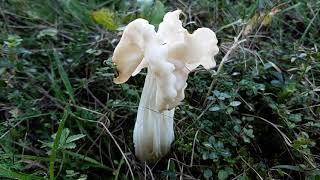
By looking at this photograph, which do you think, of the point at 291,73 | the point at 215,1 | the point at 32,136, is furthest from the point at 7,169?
the point at 215,1

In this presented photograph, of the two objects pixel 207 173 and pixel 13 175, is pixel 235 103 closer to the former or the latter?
pixel 207 173

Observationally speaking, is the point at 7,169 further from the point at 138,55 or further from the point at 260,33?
the point at 260,33

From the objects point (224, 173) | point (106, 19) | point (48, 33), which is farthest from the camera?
point (48, 33)

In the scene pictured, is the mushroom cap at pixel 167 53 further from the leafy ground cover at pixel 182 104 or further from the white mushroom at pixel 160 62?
the leafy ground cover at pixel 182 104

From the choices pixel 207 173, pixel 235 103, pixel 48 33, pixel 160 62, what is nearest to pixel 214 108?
pixel 235 103

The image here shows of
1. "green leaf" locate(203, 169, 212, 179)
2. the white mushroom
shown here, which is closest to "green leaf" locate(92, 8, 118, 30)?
the white mushroom

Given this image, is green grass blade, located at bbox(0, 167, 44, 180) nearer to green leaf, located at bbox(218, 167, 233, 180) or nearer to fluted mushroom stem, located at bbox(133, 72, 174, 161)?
fluted mushroom stem, located at bbox(133, 72, 174, 161)

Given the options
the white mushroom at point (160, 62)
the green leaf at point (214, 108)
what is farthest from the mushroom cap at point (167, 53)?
the green leaf at point (214, 108)

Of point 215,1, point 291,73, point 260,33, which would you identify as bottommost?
point 291,73
